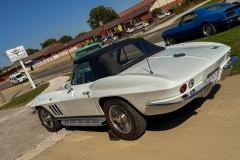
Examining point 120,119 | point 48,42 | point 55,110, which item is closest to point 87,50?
point 55,110

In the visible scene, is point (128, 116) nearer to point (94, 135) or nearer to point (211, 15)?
point (94, 135)

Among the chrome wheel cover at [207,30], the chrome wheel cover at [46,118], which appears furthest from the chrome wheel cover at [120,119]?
the chrome wheel cover at [207,30]

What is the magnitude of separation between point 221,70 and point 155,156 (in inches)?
69.9

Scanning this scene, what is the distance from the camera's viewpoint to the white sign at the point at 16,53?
2239 centimetres

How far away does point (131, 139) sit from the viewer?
4.27 metres

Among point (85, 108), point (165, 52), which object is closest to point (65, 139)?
point (85, 108)

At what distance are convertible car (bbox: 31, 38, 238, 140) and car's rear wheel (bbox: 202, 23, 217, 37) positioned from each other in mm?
6696

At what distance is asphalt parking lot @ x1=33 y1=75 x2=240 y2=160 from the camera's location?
3361 millimetres

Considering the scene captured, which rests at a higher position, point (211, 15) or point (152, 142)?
point (211, 15)

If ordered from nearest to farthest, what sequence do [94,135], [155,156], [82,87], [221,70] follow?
[155,156] → [221,70] → [82,87] → [94,135]

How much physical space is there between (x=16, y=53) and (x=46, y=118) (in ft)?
59.3

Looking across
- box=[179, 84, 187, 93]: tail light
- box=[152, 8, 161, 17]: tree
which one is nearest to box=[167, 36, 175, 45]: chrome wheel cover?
box=[179, 84, 187, 93]: tail light

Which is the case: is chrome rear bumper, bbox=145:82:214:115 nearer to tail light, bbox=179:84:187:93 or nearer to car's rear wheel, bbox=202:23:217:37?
tail light, bbox=179:84:187:93

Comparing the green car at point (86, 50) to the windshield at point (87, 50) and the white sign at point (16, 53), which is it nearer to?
the windshield at point (87, 50)
